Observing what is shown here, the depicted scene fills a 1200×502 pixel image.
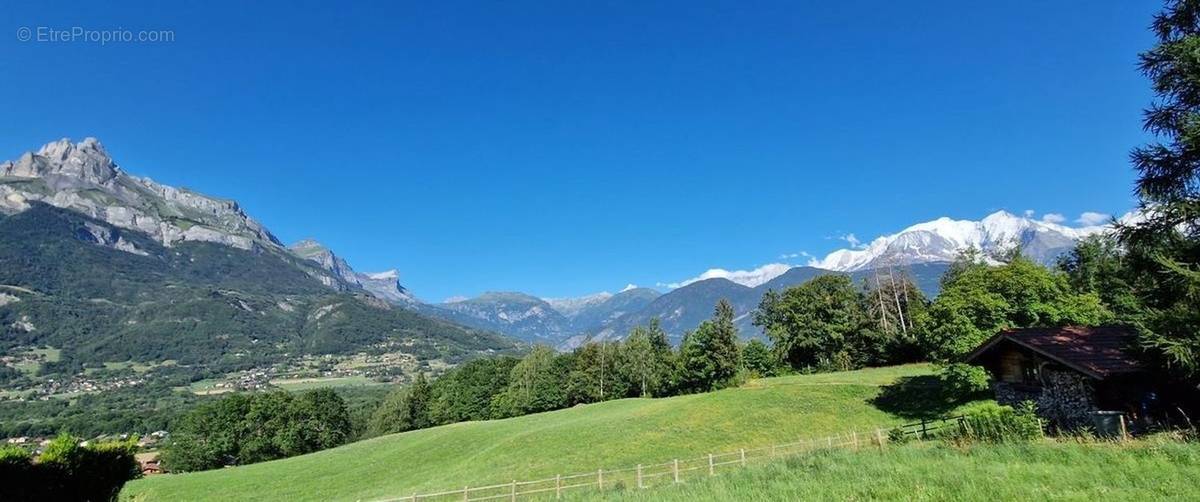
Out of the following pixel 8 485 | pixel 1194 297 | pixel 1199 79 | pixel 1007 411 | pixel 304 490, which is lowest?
pixel 304 490

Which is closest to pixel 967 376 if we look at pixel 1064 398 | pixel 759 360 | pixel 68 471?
pixel 1064 398

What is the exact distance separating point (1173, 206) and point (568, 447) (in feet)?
113

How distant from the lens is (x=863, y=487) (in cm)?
1245

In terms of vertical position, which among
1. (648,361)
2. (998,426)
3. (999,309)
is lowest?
(998,426)

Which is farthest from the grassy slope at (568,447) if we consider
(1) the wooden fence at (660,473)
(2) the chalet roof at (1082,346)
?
(2) the chalet roof at (1082,346)

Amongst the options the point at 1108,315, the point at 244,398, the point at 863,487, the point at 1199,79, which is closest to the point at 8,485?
the point at 863,487

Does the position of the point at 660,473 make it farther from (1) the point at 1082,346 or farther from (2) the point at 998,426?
(1) the point at 1082,346

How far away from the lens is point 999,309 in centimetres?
3628

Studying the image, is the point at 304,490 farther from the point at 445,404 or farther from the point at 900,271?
the point at 900,271

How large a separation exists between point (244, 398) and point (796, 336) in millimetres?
90147

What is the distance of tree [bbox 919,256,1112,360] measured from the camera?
119 feet

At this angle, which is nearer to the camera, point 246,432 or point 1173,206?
point 1173,206

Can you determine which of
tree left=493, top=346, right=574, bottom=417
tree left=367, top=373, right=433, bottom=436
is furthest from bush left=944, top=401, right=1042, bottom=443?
tree left=367, top=373, right=433, bottom=436

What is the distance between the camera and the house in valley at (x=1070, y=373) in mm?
24906
